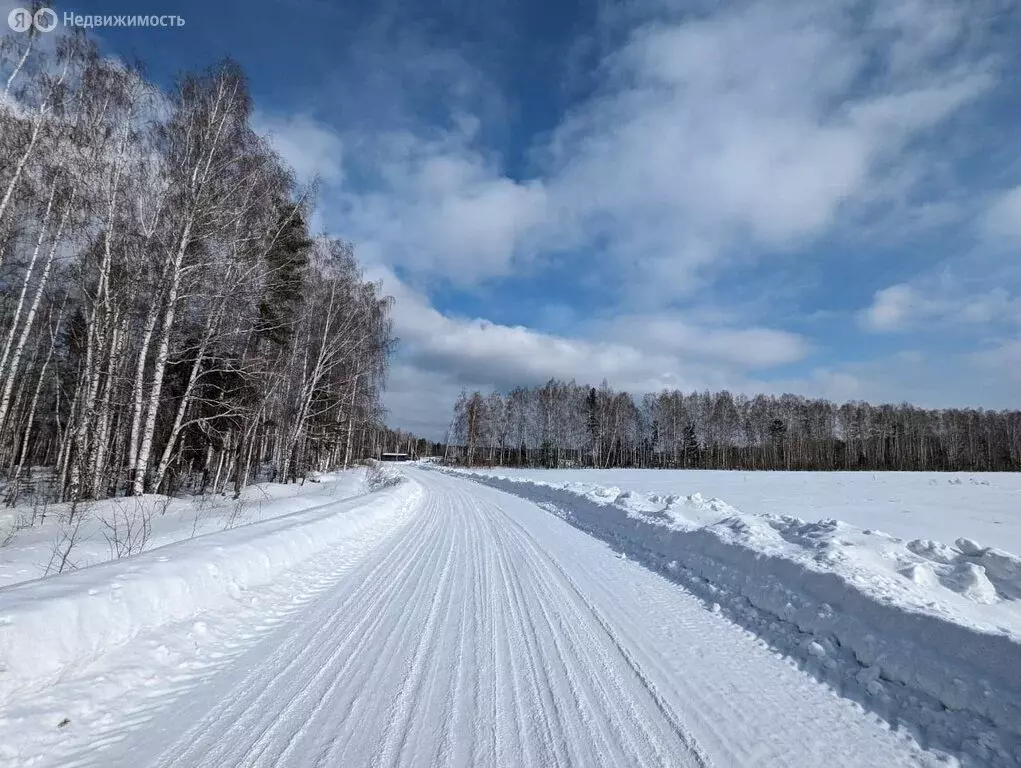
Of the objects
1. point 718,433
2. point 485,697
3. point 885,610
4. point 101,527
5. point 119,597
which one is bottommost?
point 101,527

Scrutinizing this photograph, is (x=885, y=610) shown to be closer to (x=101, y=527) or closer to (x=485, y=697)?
(x=485, y=697)

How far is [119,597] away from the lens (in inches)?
142

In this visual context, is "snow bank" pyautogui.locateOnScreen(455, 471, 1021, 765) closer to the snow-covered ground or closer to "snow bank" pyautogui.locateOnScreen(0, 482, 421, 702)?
"snow bank" pyautogui.locateOnScreen(0, 482, 421, 702)

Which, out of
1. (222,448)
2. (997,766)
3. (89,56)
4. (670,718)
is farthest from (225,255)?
(997,766)

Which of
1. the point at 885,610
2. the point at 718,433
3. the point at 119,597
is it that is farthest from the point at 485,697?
the point at 718,433

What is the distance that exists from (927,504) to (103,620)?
20334mm

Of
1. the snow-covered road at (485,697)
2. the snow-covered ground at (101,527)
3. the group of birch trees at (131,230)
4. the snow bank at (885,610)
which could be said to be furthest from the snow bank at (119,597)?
the group of birch trees at (131,230)

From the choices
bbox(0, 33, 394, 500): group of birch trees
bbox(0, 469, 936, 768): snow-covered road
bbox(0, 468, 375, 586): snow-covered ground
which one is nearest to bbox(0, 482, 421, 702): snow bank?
bbox(0, 469, 936, 768): snow-covered road

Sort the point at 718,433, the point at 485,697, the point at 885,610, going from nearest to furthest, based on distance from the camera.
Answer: the point at 485,697
the point at 885,610
the point at 718,433

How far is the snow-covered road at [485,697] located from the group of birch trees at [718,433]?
5650 centimetres

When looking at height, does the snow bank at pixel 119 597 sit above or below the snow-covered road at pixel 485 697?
above

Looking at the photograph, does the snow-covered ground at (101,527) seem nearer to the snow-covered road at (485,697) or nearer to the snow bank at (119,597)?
the snow bank at (119,597)

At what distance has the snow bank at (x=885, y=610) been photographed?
2977 millimetres

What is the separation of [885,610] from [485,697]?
3537mm
